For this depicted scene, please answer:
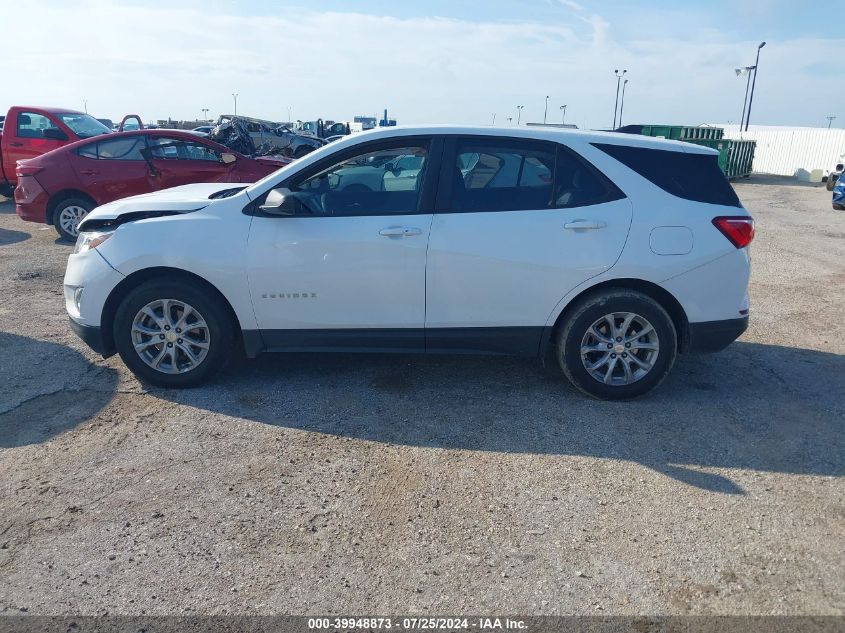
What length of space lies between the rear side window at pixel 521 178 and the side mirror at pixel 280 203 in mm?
1036

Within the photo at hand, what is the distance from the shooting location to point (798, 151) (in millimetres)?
33188

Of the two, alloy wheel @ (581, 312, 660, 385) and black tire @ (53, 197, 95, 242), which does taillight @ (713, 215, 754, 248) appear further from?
black tire @ (53, 197, 95, 242)

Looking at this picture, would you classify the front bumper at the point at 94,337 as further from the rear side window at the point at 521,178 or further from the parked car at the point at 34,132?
the parked car at the point at 34,132

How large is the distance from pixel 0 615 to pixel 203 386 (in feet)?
7.29

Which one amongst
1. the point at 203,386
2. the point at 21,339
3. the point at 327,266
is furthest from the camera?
the point at 21,339

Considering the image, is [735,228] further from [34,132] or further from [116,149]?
[34,132]

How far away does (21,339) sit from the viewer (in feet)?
18.6

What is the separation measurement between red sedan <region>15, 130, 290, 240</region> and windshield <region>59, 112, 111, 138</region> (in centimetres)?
279

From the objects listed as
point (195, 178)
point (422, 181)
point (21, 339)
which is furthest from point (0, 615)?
point (195, 178)

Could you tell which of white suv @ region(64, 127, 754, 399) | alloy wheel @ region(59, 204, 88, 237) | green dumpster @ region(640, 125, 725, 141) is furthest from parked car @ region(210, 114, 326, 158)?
white suv @ region(64, 127, 754, 399)

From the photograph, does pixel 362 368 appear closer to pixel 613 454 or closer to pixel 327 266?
pixel 327 266

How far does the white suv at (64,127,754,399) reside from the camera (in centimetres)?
435

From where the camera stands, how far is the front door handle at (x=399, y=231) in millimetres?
4309

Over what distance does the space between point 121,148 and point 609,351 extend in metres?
8.16
